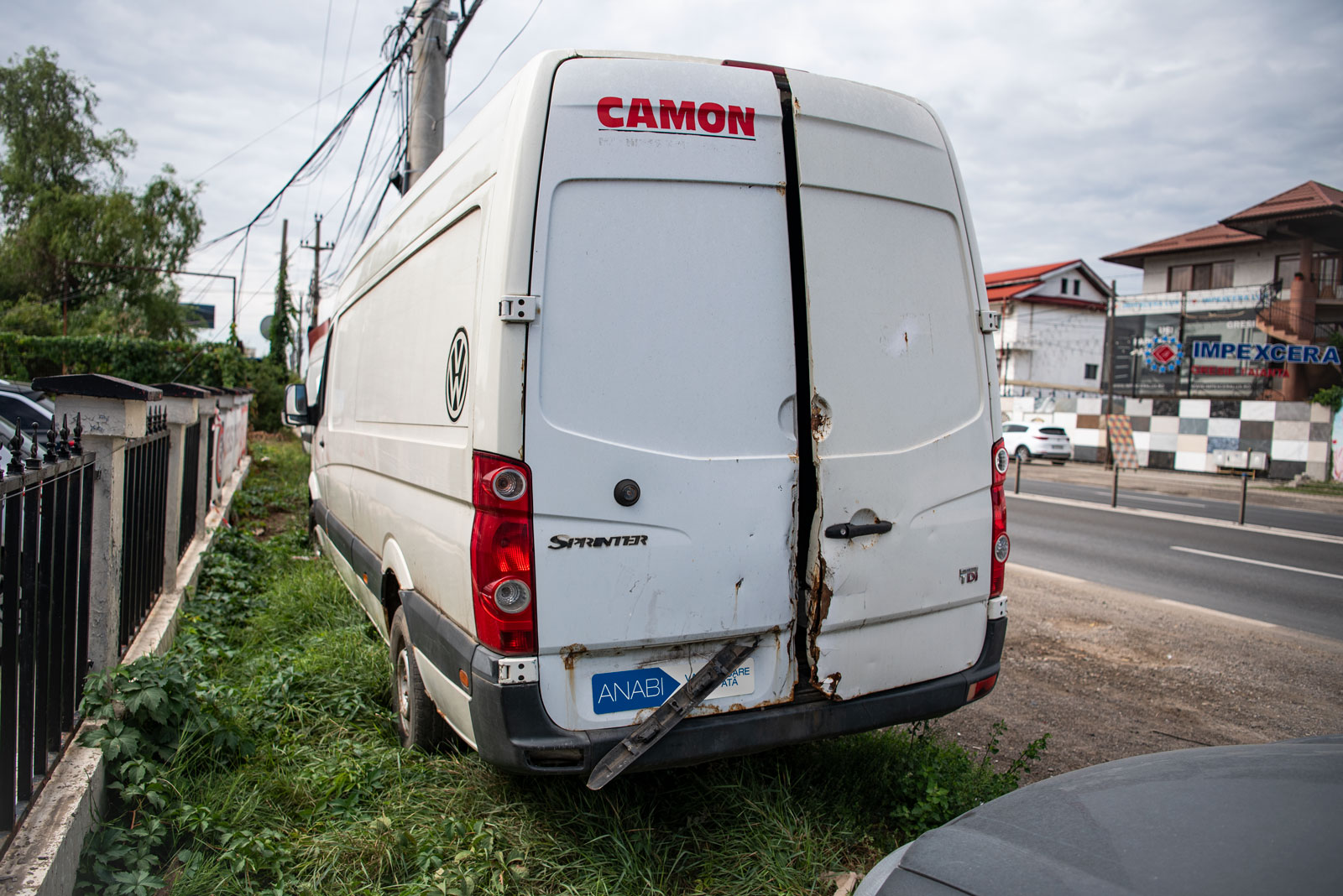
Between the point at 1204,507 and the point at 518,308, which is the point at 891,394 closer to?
the point at 518,308

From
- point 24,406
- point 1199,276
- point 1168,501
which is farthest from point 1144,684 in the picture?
point 1199,276

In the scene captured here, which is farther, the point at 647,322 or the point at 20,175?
the point at 20,175

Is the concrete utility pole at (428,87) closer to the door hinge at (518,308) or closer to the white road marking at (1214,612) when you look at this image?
the door hinge at (518,308)

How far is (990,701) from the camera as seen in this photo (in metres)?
4.76

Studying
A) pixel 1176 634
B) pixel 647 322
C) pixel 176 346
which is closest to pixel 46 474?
pixel 647 322

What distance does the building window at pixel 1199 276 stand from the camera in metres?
36.5

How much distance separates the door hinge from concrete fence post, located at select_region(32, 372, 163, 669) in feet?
6.36

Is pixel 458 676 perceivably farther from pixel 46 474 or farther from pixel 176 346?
pixel 176 346

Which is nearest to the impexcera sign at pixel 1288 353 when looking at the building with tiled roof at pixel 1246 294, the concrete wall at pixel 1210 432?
the building with tiled roof at pixel 1246 294

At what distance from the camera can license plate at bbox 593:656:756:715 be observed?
271 centimetres

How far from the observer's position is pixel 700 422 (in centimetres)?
279

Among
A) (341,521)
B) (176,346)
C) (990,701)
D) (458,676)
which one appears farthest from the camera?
(176,346)

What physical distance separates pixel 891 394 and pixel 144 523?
160 inches

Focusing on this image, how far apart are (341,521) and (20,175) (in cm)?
4392
